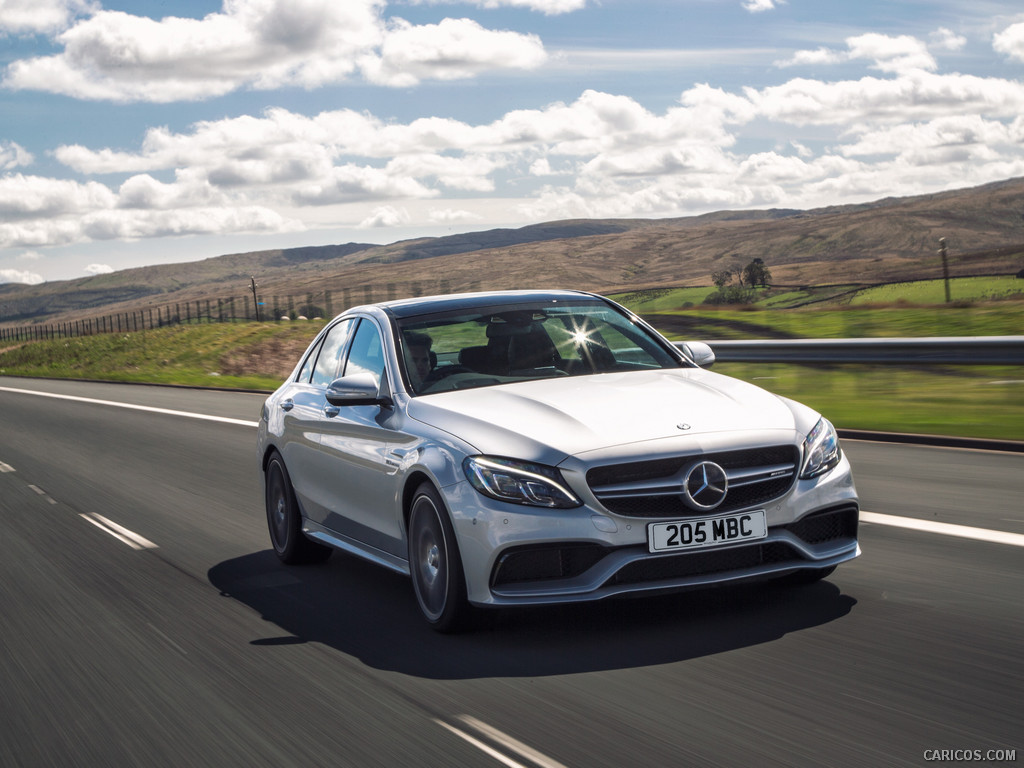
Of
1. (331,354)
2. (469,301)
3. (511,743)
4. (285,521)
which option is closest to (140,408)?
(285,521)

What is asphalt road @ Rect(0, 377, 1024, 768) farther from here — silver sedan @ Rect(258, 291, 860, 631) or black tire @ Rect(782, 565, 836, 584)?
silver sedan @ Rect(258, 291, 860, 631)

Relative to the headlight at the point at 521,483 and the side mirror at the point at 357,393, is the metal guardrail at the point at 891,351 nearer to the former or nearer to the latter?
the side mirror at the point at 357,393

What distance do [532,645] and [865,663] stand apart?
4.68ft

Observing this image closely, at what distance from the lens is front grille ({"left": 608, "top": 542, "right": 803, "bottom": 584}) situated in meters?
5.30

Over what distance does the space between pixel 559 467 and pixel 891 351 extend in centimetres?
992

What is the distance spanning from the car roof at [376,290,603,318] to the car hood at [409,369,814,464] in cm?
90

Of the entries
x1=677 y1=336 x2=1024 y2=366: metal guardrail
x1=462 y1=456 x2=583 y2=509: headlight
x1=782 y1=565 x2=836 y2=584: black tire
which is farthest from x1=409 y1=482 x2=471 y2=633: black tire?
x1=677 y1=336 x2=1024 y2=366: metal guardrail

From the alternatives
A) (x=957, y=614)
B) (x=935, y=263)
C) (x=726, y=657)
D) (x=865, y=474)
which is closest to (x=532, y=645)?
(x=726, y=657)

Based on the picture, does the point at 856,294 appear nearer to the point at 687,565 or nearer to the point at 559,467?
the point at 687,565

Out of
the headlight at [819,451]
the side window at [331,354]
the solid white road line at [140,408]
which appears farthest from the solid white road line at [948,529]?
the solid white road line at [140,408]

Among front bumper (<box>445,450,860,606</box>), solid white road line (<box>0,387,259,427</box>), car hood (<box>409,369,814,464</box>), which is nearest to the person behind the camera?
front bumper (<box>445,450,860,606</box>)

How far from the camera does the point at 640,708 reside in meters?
4.59

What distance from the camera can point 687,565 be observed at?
5332 mm

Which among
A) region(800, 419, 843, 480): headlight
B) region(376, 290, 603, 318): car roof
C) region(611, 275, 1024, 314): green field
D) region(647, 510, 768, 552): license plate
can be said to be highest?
region(376, 290, 603, 318): car roof
